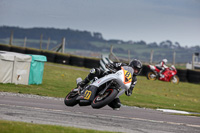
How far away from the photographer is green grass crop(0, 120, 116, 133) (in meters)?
6.25

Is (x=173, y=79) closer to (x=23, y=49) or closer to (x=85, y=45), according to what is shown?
(x=23, y=49)

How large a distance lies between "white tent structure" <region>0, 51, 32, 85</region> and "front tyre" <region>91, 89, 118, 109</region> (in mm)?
7681

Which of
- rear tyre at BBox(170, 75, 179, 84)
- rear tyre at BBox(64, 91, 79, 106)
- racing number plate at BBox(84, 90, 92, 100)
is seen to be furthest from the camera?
rear tyre at BBox(170, 75, 179, 84)

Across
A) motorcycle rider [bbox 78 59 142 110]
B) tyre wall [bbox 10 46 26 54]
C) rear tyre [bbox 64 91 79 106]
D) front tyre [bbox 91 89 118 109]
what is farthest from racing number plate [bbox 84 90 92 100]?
tyre wall [bbox 10 46 26 54]

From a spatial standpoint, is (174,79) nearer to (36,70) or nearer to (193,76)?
(193,76)

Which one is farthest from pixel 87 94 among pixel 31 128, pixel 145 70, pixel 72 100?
pixel 145 70

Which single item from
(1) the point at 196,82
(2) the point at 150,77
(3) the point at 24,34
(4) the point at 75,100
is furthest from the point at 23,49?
(3) the point at 24,34

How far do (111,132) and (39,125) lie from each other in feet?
4.46

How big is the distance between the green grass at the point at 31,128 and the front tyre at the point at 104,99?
209 centimetres

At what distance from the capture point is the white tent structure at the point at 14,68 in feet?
52.1

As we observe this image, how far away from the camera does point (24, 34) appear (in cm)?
19375

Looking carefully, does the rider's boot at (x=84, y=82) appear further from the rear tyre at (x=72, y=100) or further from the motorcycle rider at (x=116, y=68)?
the rear tyre at (x=72, y=100)

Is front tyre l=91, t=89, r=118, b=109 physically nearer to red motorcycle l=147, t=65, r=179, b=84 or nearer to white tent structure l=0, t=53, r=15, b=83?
white tent structure l=0, t=53, r=15, b=83

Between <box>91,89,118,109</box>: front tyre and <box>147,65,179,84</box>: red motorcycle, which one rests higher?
<box>147,65,179,84</box>: red motorcycle
